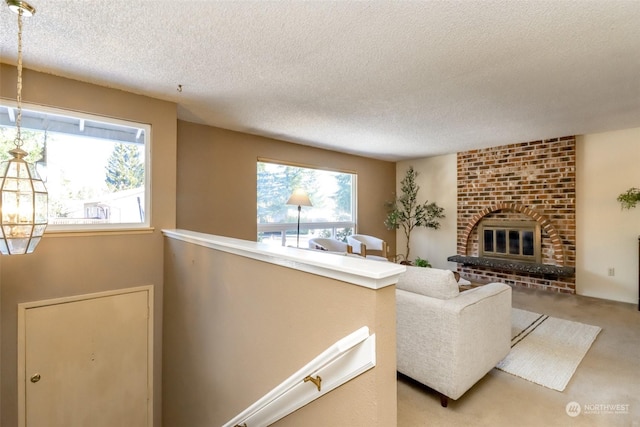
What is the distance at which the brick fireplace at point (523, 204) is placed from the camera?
4309 millimetres

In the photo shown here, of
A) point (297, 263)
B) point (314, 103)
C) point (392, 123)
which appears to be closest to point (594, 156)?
point (392, 123)

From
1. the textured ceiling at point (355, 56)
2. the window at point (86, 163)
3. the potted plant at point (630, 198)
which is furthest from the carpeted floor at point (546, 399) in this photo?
the window at point (86, 163)

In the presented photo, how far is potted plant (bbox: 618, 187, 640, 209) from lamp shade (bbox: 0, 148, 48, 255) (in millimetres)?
5921

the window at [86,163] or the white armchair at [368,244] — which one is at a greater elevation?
the window at [86,163]

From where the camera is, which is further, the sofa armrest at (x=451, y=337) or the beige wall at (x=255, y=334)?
the sofa armrest at (x=451, y=337)

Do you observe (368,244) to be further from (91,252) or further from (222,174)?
(91,252)

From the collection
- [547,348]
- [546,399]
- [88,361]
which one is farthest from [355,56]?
[88,361]

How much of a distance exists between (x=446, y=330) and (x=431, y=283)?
31cm

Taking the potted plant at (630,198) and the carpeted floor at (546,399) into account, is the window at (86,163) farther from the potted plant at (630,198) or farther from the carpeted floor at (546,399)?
the potted plant at (630,198)

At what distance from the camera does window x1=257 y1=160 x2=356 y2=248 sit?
14.8ft

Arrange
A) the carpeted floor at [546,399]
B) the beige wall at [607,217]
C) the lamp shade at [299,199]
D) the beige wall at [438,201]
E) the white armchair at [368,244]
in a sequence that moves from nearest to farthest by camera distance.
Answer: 1. the carpeted floor at [546,399]
2. the beige wall at [607,217]
3. the lamp shade at [299,199]
4. the white armchair at [368,244]
5. the beige wall at [438,201]

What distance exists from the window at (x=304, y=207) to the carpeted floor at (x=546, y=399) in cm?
290

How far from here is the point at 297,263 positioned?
1.28 meters

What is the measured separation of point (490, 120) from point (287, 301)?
3424 mm
